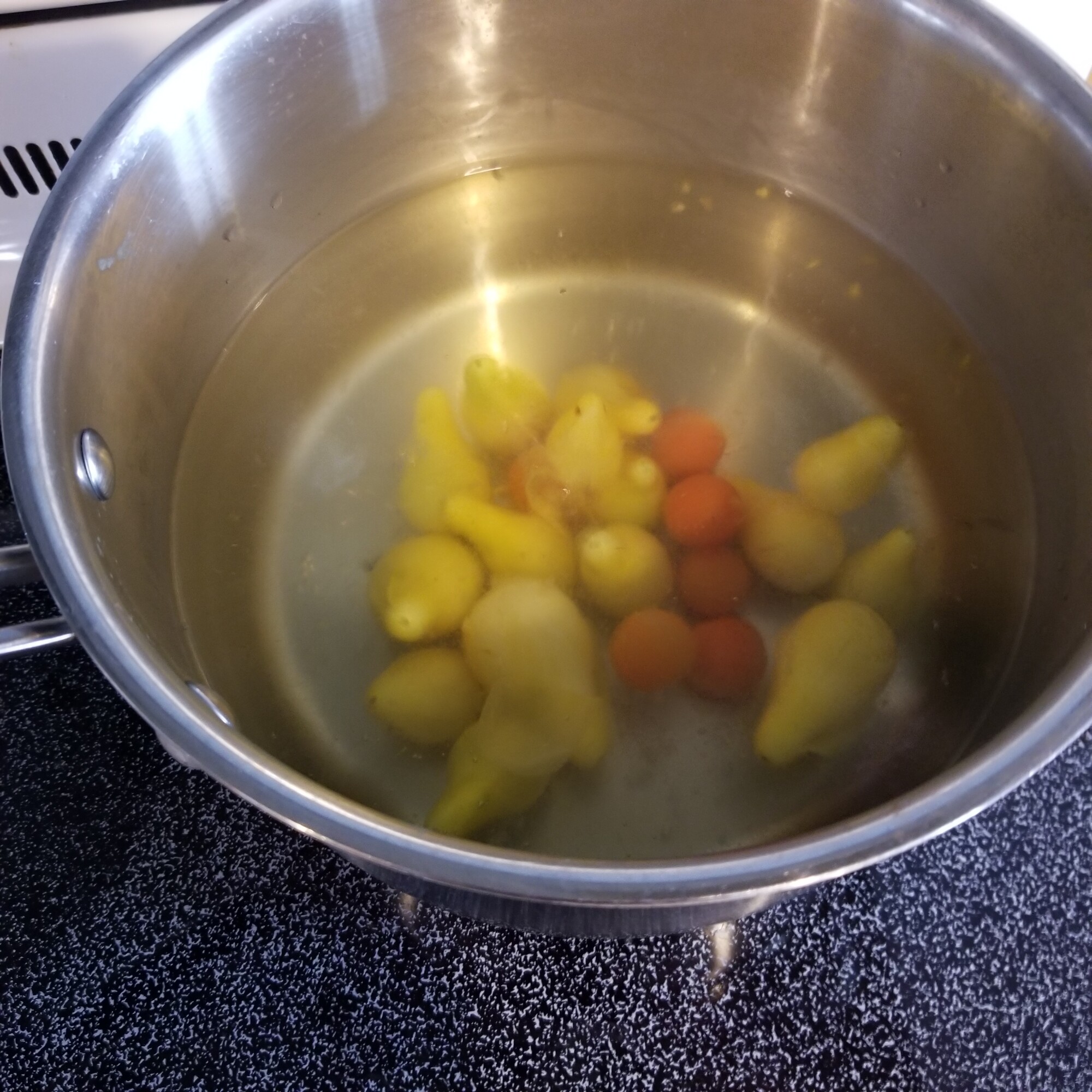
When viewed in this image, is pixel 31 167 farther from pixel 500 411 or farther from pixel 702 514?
pixel 702 514

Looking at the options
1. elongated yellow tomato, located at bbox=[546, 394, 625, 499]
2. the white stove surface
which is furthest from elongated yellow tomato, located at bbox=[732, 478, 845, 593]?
the white stove surface

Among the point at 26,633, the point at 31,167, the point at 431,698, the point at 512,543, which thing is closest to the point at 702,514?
the point at 512,543

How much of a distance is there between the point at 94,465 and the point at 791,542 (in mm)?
517

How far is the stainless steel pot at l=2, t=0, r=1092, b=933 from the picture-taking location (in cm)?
39

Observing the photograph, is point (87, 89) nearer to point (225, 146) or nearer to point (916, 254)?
point (225, 146)

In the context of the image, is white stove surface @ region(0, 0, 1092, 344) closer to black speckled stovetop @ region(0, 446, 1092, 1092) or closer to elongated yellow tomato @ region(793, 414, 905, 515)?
elongated yellow tomato @ region(793, 414, 905, 515)

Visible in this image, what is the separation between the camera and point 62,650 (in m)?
0.75

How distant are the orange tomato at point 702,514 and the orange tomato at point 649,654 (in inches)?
3.3

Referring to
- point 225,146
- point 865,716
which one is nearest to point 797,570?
point 865,716

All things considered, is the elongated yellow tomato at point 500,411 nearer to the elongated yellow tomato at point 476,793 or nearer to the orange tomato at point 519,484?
the orange tomato at point 519,484

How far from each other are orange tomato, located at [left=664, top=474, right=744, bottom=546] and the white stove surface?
393 mm

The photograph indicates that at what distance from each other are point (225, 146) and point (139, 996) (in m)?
0.59

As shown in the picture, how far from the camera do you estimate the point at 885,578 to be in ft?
2.45

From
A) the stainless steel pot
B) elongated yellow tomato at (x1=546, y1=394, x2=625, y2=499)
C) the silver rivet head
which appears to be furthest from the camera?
elongated yellow tomato at (x1=546, y1=394, x2=625, y2=499)
